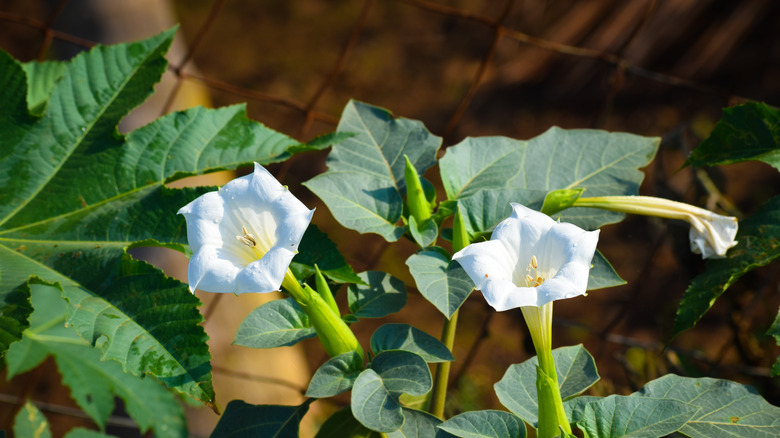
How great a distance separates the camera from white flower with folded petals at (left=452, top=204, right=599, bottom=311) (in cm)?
79

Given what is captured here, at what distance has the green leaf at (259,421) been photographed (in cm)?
100

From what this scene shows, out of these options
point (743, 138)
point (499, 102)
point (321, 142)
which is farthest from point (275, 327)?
point (499, 102)

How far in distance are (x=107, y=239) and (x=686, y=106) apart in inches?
161

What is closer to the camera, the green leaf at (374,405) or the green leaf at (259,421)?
the green leaf at (374,405)

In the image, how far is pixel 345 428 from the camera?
105 cm

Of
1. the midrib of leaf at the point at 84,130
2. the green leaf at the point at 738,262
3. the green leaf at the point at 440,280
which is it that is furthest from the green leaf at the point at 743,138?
the midrib of leaf at the point at 84,130

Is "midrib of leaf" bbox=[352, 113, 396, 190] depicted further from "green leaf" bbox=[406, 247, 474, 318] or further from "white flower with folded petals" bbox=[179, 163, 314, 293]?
"white flower with folded petals" bbox=[179, 163, 314, 293]

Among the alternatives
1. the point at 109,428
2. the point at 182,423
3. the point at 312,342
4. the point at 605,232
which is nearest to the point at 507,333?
the point at 605,232

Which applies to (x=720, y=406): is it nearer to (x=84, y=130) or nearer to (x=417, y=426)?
(x=417, y=426)

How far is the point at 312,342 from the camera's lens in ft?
11.9

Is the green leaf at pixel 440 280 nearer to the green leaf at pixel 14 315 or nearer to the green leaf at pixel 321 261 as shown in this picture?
the green leaf at pixel 321 261

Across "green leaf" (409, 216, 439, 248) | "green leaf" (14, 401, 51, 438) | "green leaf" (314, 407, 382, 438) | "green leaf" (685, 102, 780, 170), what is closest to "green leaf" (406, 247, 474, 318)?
"green leaf" (409, 216, 439, 248)

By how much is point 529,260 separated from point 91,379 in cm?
118

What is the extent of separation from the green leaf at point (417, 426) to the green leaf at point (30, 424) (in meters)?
0.90
